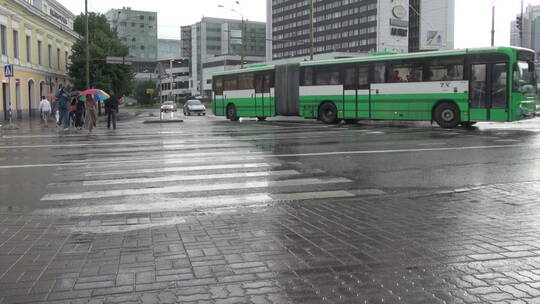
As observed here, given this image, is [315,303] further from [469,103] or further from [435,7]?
[435,7]

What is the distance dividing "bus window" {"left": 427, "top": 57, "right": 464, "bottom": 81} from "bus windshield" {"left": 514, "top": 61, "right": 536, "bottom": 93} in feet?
6.50

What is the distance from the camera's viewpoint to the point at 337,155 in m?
12.6

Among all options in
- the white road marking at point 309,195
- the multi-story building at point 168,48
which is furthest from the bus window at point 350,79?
the multi-story building at point 168,48

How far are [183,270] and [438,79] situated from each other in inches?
740

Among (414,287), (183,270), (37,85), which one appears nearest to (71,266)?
(183,270)

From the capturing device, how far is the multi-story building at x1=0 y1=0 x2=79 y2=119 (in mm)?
36625

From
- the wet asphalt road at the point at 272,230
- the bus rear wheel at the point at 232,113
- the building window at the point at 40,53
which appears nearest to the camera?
the wet asphalt road at the point at 272,230

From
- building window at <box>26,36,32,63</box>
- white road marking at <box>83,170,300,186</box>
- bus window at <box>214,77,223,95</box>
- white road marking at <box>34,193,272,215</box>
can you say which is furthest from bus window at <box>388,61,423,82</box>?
building window at <box>26,36,32,63</box>

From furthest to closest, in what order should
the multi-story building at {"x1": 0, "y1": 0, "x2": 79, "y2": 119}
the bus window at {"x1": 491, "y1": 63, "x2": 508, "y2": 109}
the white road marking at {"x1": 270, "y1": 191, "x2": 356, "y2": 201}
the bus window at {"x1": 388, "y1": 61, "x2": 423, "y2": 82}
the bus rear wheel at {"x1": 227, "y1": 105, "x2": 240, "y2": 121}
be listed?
the multi-story building at {"x1": 0, "y1": 0, "x2": 79, "y2": 119} < the bus rear wheel at {"x1": 227, "y1": 105, "x2": 240, "y2": 121} < the bus window at {"x1": 388, "y1": 61, "x2": 423, "y2": 82} < the bus window at {"x1": 491, "y1": 63, "x2": 508, "y2": 109} < the white road marking at {"x1": 270, "y1": 191, "x2": 356, "y2": 201}

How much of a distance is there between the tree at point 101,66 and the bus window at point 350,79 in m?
28.7

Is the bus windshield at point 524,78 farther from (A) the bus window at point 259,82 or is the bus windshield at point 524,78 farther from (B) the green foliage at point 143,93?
(B) the green foliage at point 143,93

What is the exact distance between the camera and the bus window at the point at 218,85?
32844 mm

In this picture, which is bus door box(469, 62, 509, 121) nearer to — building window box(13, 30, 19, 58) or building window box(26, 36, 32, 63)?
building window box(13, 30, 19, 58)

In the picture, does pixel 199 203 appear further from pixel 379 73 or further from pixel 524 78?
pixel 379 73
